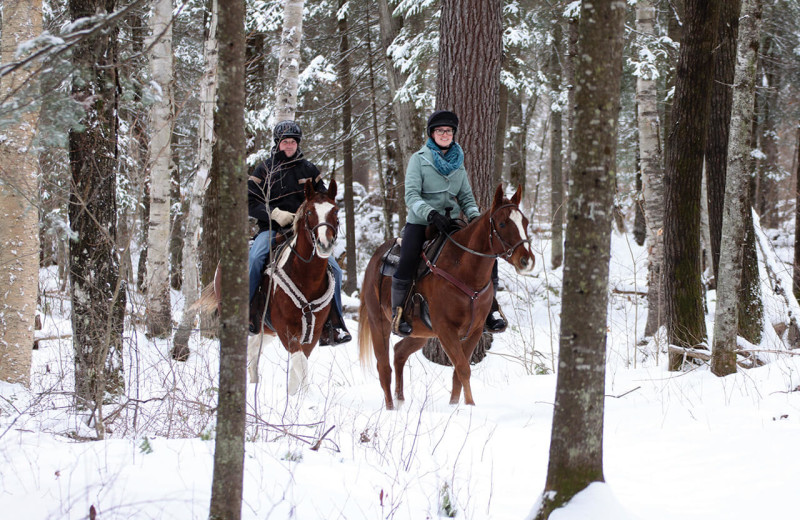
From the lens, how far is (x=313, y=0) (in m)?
16.9

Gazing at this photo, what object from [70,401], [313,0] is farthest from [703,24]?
[313,0]

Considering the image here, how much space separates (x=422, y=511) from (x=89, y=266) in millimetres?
3292

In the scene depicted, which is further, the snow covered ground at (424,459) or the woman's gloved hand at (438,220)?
the woman's gloved hand at (438,220)

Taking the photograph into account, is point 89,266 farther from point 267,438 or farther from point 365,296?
point 365,296

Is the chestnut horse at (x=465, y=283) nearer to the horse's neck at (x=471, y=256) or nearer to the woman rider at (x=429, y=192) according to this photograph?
the horse's neck at (x=471, y=256)

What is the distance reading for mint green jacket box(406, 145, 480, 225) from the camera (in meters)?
6.54

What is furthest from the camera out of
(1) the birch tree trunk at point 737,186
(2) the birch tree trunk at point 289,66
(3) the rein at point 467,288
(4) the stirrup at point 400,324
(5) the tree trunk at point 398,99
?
(5) the tree trunk at point 398,99

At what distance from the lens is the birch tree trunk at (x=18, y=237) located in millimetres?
6367

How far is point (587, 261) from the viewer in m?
3.14

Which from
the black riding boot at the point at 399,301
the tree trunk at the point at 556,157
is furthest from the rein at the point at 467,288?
the tree trunk at the point at 556,157

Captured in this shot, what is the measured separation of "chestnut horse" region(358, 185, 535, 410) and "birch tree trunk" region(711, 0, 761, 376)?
2.00 metres

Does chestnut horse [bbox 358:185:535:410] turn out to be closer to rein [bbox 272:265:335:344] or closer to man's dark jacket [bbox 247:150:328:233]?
rein [bbox 272:265:335:344]

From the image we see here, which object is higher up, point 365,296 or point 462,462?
point 365,296

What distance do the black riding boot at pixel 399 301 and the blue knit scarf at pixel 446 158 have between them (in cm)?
121
